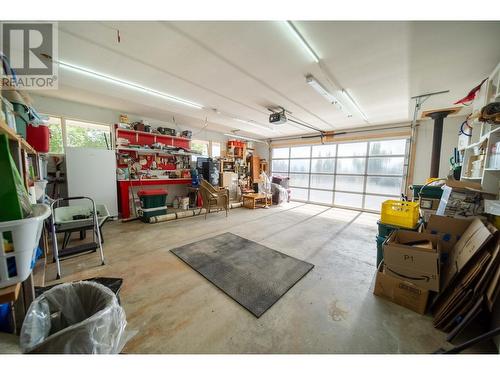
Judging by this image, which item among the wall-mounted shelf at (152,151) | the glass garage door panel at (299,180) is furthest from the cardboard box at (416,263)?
the glass garage door panel at (299,180)

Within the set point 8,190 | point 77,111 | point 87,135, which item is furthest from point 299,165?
point 8,190

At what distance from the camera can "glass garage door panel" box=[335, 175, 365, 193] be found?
6.02m

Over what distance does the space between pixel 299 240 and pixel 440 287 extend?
184 centimetres

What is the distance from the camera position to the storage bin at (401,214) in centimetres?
206

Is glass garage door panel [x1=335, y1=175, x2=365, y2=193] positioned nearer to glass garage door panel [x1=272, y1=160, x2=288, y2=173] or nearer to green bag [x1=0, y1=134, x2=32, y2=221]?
glass garage door panel [x1=272, y1=160, x2=288, y2=173]

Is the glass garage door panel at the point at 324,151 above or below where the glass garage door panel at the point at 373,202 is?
above

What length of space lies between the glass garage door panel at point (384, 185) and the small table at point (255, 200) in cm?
326

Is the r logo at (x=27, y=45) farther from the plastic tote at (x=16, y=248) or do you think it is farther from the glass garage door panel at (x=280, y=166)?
the glass garage door panel at (x=280, y=166)

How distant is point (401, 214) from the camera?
2111 millimetres

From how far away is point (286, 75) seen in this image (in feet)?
8.56
